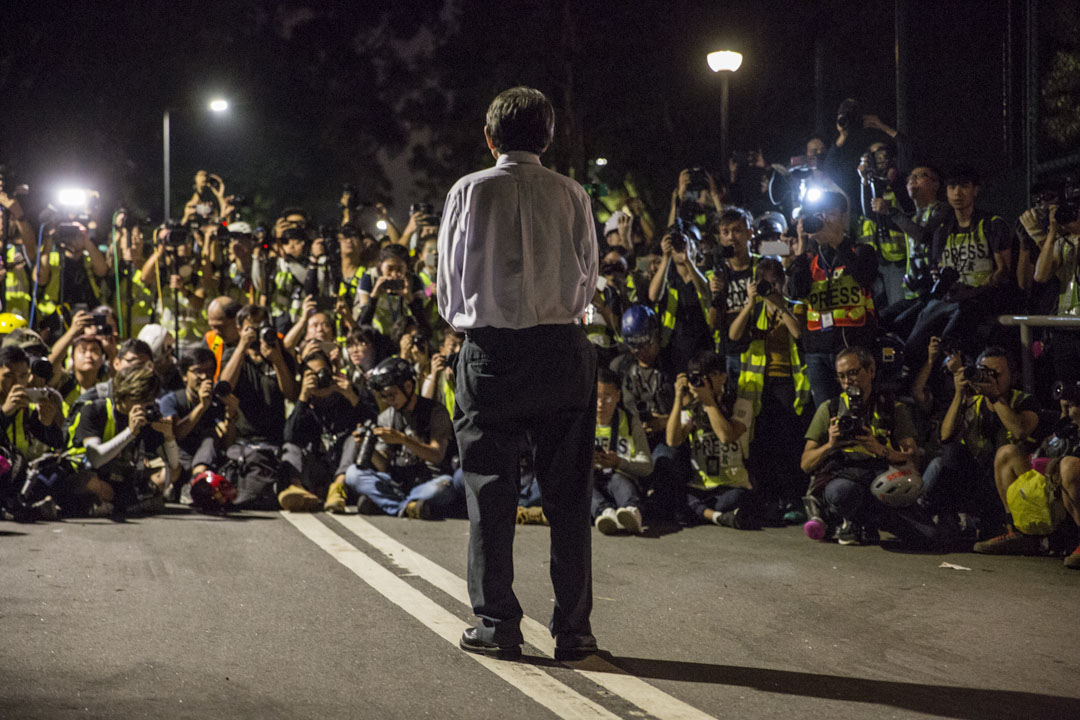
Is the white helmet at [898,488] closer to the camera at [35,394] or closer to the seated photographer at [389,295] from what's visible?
the seated photographer at [389,295]

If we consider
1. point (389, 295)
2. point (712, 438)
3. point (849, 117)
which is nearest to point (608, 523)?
point (712, 438)

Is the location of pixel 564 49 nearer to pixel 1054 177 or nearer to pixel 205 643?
pixel 1054 177

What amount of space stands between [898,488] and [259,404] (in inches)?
206

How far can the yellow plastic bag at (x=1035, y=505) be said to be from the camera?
25.1 feet

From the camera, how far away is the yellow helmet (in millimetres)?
10797

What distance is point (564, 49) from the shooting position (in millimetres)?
29766

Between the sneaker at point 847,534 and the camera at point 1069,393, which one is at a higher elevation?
the camera at point 1069,393

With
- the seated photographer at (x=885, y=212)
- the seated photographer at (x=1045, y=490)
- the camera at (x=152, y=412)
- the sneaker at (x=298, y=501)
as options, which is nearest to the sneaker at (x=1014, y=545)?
the seated photographer at (x=1045, y=490)

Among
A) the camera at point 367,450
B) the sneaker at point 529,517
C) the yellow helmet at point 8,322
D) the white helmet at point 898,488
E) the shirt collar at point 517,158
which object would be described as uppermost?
the shirt collar at point 517,158

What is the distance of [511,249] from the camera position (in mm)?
4766

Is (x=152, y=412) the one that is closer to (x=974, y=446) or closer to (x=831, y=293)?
(x=831, y=293)

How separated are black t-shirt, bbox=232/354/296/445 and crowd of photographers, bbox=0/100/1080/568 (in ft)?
0.07

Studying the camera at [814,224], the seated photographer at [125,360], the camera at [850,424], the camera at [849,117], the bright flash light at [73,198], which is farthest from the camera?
the bright flash light at [73,198]

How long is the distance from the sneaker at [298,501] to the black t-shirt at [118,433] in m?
1.04
